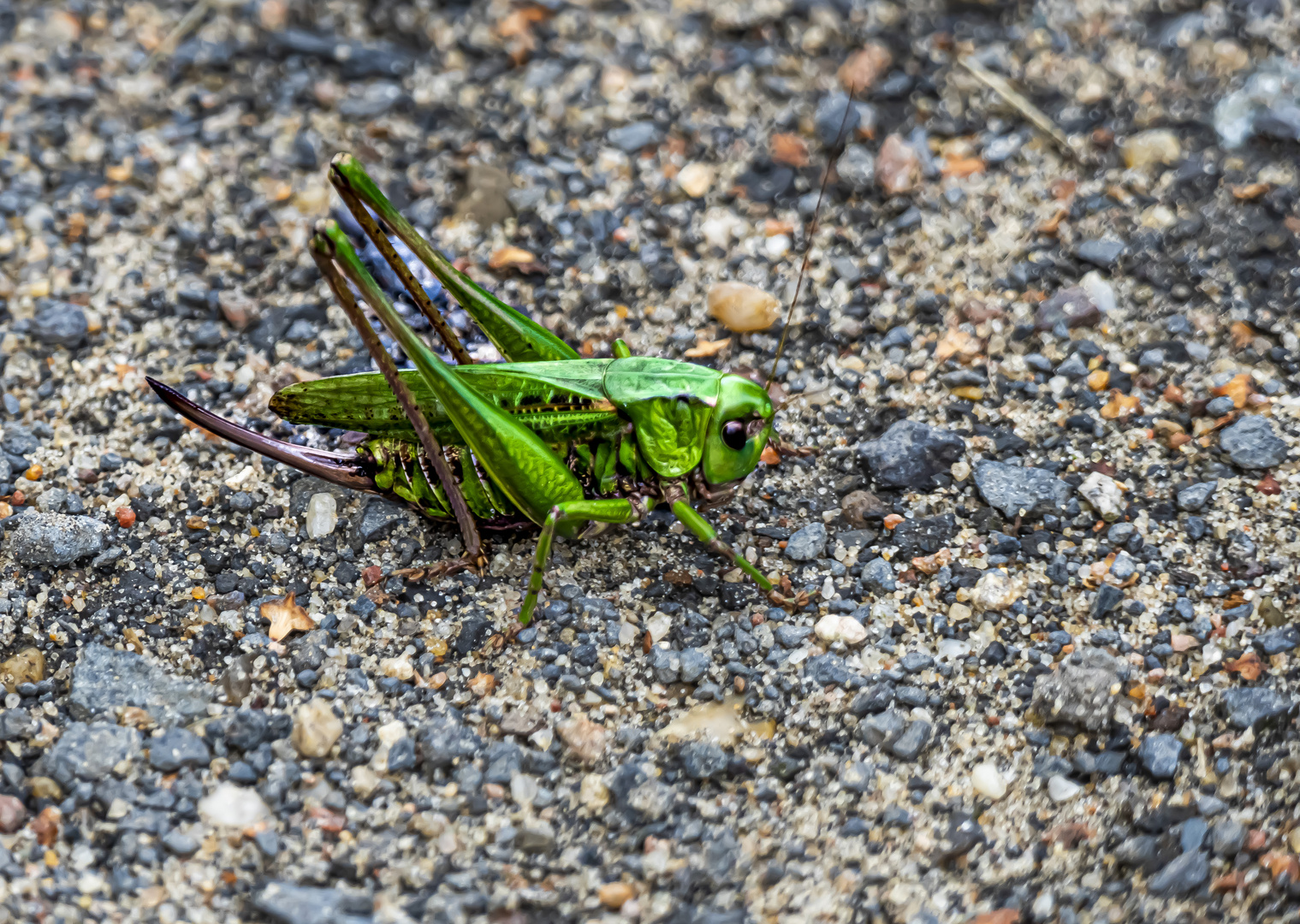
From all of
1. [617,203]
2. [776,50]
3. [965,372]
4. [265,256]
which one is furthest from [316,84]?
[965,372]

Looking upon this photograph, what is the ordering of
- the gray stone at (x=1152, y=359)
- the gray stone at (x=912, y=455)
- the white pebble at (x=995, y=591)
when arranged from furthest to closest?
the gray stone at (x=1152, y=359)
the gray stone at (x=912, y=455)
the white pebble at (x=995, y=591)

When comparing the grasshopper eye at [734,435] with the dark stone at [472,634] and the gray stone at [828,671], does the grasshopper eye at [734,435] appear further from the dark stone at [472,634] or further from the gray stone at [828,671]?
the dark stone at [472,634]

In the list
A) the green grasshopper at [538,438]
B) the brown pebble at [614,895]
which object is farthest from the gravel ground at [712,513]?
the green grasshopper at [538,438]

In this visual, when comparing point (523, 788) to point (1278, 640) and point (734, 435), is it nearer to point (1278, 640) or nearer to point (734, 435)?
point (734, 435)

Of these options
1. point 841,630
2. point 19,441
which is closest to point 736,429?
point 841,630

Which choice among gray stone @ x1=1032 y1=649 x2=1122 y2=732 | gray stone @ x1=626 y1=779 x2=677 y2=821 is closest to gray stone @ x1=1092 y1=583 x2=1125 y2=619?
gray stone @ x1=1032 y1=649 x2=1122 y2=732

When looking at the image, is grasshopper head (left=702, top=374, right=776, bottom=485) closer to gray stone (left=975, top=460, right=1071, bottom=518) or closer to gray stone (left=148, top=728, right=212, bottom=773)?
gray stone (left=975, top=460, right=1071, bottom=518)
